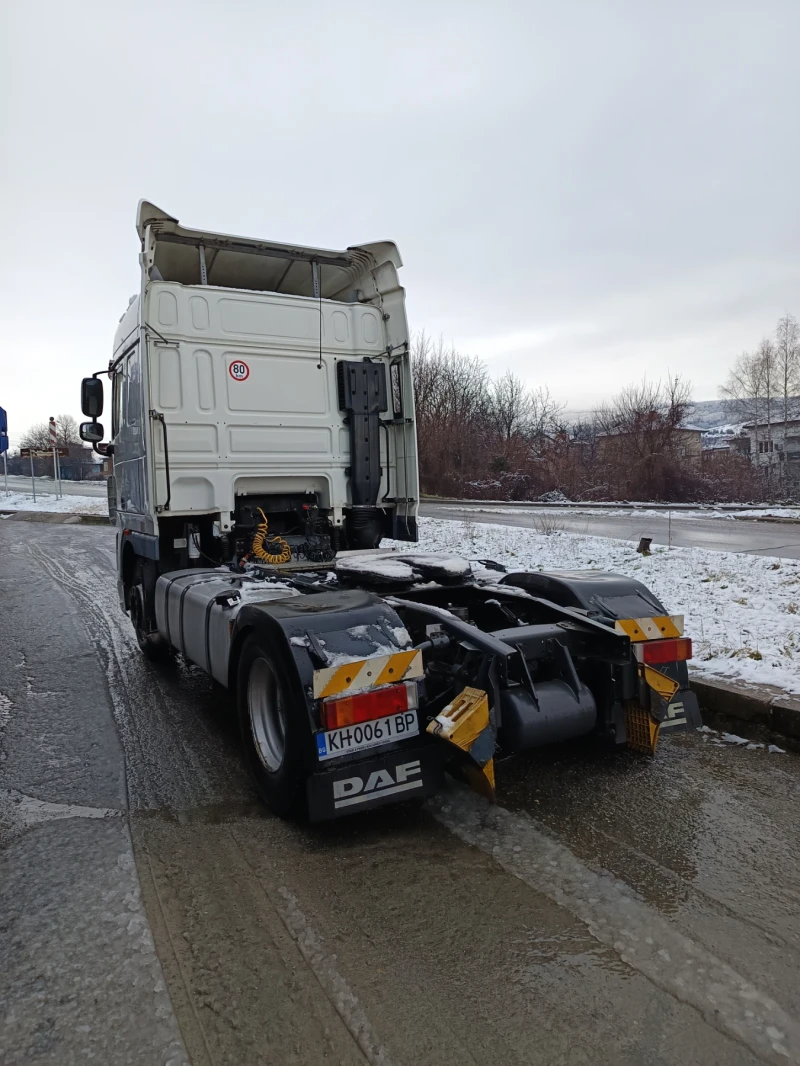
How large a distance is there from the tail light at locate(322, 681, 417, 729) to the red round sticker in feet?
12.0

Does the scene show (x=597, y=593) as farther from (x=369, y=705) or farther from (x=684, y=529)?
(x=684, y=529)

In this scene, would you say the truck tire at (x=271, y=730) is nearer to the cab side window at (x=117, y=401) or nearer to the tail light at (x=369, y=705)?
the tail light at (x=369, y=705)

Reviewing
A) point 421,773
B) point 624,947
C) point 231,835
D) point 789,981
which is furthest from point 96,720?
point 789,981

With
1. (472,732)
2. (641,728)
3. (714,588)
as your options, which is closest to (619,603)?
(641,728)

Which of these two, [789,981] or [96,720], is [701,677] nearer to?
[789,981]

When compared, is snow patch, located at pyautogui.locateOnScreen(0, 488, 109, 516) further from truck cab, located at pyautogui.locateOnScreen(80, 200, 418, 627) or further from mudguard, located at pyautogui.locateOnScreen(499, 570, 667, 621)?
mudguard, located at pyautogui.locateOnScreen(499, 570, 667, 621)

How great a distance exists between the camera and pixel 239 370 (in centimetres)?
608

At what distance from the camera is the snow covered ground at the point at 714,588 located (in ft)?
16.9

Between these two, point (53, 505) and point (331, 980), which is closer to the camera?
point (331, 980)

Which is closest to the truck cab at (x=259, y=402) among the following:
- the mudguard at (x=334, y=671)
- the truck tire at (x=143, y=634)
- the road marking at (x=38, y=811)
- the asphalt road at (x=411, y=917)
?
the truck tire at (x=143, y=634)

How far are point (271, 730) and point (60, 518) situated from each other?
2200 centimetres

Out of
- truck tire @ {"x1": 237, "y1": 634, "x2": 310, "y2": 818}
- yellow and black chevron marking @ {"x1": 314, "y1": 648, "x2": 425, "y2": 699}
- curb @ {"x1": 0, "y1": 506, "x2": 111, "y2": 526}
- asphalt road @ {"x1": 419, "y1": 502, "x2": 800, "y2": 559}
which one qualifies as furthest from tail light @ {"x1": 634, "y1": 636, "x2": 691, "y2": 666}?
curb @ {"x1": 0, "y1": 506, "x2": 111, "y2": 526}

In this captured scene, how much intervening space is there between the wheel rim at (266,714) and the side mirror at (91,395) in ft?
15.0

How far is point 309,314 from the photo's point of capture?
6379 mm
